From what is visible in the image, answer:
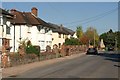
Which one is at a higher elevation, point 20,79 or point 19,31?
point 19,31

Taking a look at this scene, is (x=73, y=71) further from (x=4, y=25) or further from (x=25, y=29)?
(x=25, y=29)

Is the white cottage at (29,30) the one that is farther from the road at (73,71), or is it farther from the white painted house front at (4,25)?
the road at (73,71)

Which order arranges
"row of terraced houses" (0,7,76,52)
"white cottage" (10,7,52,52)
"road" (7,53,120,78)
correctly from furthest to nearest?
"white cottage" (10,7,52,52) → "row of terraced houses" (0,7,76,52) → "road" (7,53,120,78)

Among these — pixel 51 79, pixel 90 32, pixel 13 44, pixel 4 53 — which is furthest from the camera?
pixel 90 32

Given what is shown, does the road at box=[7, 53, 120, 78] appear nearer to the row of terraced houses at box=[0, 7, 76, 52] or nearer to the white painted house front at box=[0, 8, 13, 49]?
the white painted house front at box=[0, 8, 13, 49]

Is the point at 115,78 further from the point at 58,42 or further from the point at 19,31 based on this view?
the point at 58,42

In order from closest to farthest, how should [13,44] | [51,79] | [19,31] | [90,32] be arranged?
[51,79] < [13,44] < [19,31] < [90,32]

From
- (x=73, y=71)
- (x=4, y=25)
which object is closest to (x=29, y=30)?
(x=4, y=25)

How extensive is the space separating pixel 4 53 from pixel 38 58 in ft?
34.9

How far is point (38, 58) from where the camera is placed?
3631 cm

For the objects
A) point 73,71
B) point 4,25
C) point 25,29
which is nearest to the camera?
point 73,71

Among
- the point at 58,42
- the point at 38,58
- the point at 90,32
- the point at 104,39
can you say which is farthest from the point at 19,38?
the point at 104,39

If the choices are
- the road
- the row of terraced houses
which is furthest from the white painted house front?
the road

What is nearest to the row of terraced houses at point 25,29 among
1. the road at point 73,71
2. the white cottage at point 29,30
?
Result: the white cottage at point 29,30
